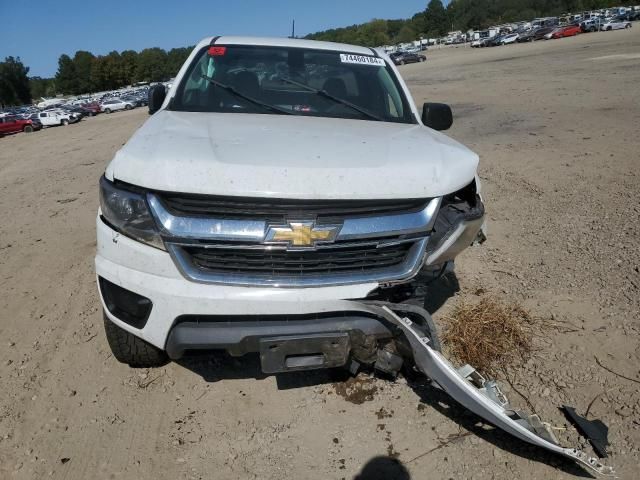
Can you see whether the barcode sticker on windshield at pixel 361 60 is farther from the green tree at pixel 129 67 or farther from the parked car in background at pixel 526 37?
the green tree at pixel 129 67

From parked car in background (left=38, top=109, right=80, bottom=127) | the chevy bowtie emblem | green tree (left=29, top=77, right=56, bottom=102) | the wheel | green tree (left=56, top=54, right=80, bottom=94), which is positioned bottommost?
green tree (left=29, top=77, right=56, bottom=102)

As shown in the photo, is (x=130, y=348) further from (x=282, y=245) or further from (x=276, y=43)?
(x=276, y=43)

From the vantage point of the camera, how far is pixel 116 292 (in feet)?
7.76

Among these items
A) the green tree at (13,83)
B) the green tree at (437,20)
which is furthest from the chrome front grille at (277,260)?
the green tree at (437,20)

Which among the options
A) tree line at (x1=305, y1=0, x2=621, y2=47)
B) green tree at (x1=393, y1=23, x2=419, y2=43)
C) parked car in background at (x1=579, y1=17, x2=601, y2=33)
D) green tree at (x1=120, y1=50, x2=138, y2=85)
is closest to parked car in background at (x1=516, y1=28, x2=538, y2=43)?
parked car in background at (x1=579, y1=17, x2=601, y2=33)

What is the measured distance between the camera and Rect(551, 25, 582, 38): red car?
55188 millimetres

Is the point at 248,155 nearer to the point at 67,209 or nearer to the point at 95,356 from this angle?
the point at 95,356

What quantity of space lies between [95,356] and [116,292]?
106 cm

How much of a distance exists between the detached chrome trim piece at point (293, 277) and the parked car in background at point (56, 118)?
35.8m

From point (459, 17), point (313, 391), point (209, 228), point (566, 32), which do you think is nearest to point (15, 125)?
point (313, 391)

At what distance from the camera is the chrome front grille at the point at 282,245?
2156mm

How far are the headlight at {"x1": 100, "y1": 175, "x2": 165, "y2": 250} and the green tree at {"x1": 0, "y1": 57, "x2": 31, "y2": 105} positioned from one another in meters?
119

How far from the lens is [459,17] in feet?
421

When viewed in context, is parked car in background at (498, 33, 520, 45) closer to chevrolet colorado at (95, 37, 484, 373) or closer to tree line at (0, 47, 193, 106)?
chevrolet colorado at (95, 37, 484, 373)
